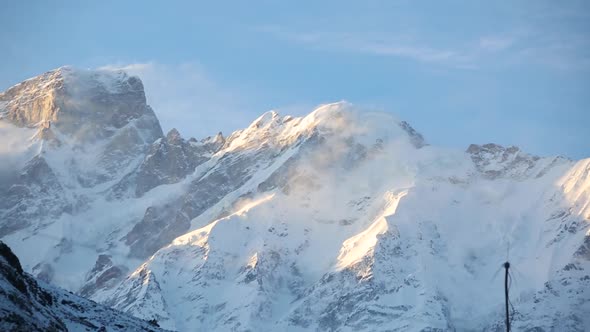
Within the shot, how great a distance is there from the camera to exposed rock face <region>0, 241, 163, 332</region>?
7462 cm

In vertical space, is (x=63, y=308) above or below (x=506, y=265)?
below

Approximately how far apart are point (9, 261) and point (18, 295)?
9.63 meters

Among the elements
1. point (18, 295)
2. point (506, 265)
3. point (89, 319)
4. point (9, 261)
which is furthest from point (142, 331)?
point (506, 265)

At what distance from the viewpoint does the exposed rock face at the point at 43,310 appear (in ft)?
245

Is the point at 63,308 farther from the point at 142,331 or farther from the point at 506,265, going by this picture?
the point at 506,265

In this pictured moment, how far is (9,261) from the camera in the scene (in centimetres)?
8656

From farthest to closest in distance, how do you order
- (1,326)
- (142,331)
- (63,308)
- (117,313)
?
1. (117,313)
2. (142,331)
3. (63,308)
4. (1,326)

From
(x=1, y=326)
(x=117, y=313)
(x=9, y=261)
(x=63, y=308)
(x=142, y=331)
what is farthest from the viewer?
(x=117, y=313)

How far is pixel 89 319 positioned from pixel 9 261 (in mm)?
14120

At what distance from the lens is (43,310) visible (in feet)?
266

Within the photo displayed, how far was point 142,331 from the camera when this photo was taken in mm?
104062

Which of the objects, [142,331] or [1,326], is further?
[142,331]

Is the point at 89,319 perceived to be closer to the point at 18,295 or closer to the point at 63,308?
the point at 63,308

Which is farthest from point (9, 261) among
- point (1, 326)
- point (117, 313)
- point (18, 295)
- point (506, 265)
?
point (506, 265)
